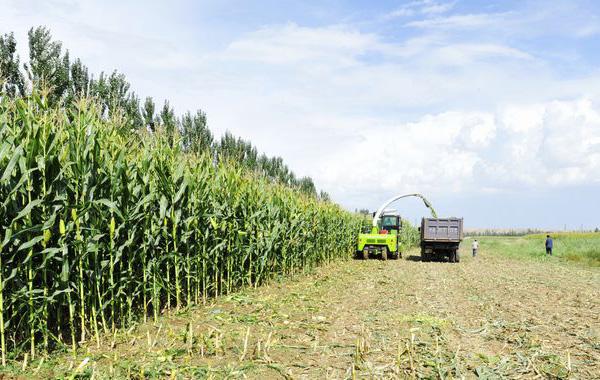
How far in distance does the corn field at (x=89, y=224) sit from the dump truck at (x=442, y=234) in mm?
16833

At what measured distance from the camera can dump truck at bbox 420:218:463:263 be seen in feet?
84.9

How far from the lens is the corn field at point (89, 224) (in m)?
6.42

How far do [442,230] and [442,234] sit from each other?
22cm

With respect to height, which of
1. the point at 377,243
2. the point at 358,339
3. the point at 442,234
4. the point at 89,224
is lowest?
the point at 358,339

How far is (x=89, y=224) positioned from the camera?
23.9 feet

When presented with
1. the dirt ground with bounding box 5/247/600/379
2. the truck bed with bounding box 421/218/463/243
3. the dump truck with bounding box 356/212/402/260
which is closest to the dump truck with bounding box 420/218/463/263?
the truck bed with bounding box 421/218/463/243

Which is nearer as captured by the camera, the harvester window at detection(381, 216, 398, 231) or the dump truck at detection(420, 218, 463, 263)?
the dump truck at detection(420, 218, 463, 263)

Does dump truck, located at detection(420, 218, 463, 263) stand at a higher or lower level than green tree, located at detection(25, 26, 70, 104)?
lower

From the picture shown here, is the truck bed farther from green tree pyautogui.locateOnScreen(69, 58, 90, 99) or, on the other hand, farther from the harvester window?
green tree pyautogui.locateOnScreen(69, 58, 90, 99)

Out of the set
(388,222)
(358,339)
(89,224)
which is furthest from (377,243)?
(89,224)

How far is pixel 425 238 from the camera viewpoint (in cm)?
2611

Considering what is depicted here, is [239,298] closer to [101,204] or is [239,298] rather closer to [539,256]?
[101,204]

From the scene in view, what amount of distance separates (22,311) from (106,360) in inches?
56.6

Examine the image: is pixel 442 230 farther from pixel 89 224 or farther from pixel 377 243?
pixel 89 224
